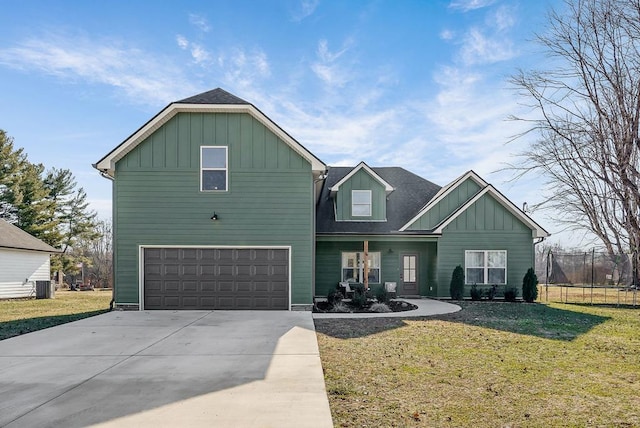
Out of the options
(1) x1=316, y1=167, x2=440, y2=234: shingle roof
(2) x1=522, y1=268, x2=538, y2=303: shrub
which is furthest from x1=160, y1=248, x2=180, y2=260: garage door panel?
(2) x1=522, y1=268, x2=538, y2=303: shrub

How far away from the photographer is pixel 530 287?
1586 cm

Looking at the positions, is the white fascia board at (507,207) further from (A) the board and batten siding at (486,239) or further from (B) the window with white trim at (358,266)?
(B) the window with white trim at (358,266)

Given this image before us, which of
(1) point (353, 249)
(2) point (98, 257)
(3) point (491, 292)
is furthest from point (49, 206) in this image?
(3) point (491, 292)

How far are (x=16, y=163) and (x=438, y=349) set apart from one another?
33.2 metres

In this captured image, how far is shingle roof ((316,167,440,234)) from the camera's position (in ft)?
54.1

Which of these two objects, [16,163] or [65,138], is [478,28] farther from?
[16,163]

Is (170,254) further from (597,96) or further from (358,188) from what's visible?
(597,96)

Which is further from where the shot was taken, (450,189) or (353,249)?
(450,189)

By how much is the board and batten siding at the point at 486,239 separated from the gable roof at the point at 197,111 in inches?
282

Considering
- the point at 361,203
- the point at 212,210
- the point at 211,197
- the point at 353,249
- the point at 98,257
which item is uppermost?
the point at 361,203

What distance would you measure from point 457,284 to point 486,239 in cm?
233

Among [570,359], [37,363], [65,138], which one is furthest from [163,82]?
[570,359]

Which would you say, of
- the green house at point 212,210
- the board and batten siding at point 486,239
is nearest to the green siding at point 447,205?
the board and batten siding at point 486,239

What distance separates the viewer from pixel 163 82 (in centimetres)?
1422
